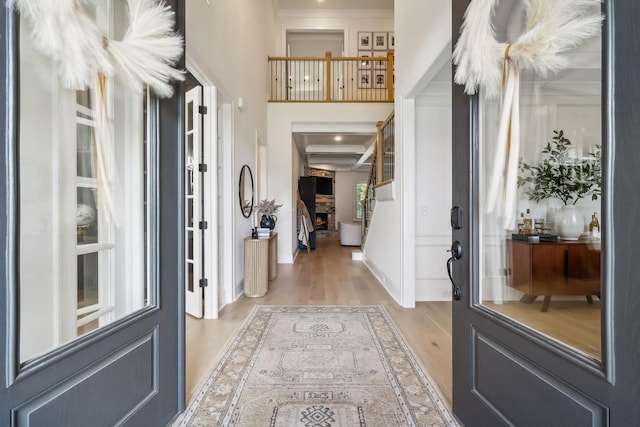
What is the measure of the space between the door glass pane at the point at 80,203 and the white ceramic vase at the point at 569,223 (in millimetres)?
1780

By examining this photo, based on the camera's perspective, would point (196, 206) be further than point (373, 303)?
No

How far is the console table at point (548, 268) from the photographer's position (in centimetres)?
111

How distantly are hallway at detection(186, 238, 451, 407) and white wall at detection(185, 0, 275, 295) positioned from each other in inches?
25.0

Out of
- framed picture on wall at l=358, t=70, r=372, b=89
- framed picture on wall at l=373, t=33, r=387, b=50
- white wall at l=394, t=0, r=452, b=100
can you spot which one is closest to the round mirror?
white wall at l=394, t=0, r=452, b=100

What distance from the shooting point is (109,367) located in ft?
3.64

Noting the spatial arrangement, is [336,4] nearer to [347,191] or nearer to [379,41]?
[379,41]

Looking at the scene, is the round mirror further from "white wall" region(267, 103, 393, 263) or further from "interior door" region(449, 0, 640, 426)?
"interior door" region(449, 0, 640, 426)

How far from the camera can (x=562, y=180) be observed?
4.35ft

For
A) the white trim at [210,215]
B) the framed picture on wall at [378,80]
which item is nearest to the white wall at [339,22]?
the framed picture on wall at [378,80]

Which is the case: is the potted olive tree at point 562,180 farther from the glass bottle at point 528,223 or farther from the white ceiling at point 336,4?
the white ceiling at point 336,4

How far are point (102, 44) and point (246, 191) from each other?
10.9 feet

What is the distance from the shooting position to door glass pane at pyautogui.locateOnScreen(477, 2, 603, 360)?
3.14 feet

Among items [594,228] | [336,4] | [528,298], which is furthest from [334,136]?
[594,228]

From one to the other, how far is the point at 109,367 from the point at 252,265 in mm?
2781
